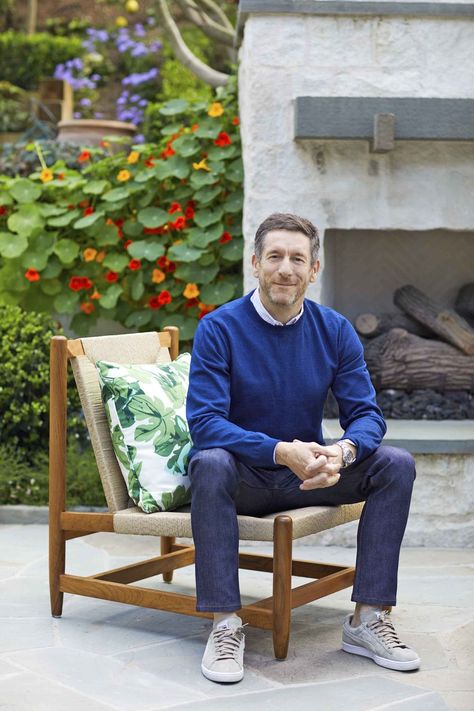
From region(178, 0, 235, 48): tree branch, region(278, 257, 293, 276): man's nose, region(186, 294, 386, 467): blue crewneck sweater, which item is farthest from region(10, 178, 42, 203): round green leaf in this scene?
region(278, 257, 293, 276): man's nose

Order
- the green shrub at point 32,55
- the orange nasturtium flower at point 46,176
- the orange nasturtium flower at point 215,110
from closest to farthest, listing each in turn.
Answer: the orange nasturtium flower at point 215,110 → the orange nasturtium flower at point 46,176 → the green shrub at point 32,55

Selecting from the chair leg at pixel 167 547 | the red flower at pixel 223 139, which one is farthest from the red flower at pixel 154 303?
the chair leg at pixel 167 547

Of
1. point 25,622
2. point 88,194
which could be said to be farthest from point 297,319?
point 88,194

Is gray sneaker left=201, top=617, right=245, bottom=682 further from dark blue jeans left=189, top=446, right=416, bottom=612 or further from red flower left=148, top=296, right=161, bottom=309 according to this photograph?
red flower left=148, top=296, right=161, bottom=309

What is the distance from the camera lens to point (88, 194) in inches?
206

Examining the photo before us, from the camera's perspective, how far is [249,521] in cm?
279

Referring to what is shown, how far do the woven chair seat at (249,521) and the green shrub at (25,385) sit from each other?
1782mm

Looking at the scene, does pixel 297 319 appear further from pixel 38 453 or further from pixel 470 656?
pixel 38 453

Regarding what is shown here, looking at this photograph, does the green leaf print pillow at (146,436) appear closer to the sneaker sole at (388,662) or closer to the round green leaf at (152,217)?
the sneaker sole at (388,662)

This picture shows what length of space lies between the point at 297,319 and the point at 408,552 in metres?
1.44

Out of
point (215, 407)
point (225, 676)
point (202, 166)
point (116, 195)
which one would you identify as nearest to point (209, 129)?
point (202, 166)

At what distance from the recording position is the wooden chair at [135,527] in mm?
2762

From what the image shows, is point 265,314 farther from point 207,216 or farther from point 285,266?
point 207,216

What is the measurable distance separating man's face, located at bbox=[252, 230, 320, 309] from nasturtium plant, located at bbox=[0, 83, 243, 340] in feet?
6.42
